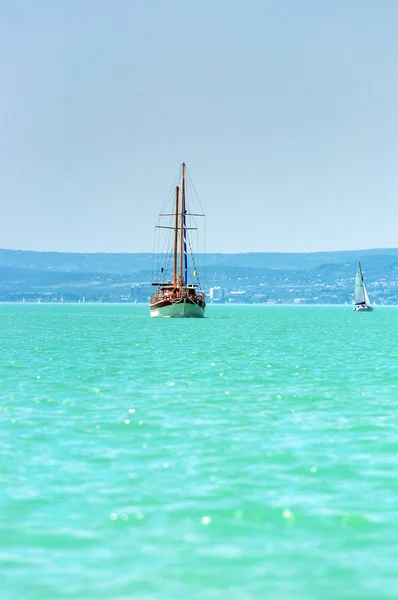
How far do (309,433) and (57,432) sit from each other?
20.9 feet

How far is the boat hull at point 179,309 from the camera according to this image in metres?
144

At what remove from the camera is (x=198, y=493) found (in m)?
18.5

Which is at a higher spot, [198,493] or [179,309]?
[198,493]

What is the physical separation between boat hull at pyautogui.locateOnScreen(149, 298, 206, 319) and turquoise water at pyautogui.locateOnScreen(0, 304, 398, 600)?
10533 centimetres

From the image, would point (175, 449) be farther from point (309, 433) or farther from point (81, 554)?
point (81, 554)

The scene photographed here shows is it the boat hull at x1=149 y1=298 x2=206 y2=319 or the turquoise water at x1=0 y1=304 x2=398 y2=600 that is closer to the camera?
the turquoise water at x1=0 y1=304 x2=398 y2=600

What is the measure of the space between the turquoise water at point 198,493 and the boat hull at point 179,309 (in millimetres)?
105334

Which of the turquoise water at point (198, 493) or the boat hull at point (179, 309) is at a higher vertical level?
the turquoise water at point (198, 493)

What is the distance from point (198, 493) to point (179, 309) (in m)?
127

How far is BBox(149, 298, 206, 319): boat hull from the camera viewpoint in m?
144

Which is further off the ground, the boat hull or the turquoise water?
the turquoise water

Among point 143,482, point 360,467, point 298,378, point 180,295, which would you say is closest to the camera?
point 143,482

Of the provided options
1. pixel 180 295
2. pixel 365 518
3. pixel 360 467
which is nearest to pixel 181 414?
pixel 360 467

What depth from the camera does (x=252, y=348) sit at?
7181 centimetres
